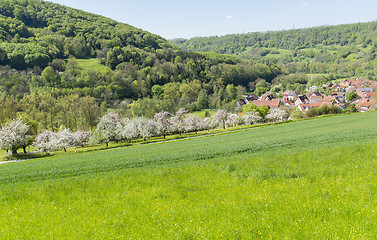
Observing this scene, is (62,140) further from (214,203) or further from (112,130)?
(214,203)

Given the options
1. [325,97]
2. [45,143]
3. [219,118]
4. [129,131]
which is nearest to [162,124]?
[129,131]

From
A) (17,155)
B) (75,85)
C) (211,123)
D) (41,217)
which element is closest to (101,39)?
(75,85)

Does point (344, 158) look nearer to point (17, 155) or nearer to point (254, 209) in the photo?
point (254, 209)

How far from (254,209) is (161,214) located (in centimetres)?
369

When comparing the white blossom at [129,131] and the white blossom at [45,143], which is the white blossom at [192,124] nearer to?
the white blossom at [129,131]

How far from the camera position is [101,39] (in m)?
195

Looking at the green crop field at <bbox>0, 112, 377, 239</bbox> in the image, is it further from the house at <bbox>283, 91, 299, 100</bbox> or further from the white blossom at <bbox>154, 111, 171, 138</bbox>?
the house at <bbox>283, 91, 299, 100</bbox>

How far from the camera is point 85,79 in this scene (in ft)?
425

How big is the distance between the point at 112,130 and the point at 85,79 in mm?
85244

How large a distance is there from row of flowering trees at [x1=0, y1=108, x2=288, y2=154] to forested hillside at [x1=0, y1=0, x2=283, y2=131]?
1610 centimetres

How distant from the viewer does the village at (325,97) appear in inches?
5084

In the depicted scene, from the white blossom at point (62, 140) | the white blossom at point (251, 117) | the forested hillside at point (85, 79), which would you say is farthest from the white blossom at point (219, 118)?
the white blossom at point (62, 140)

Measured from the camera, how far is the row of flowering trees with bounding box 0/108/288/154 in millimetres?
46625

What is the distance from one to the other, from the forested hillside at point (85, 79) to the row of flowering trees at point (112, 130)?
16.1 m
